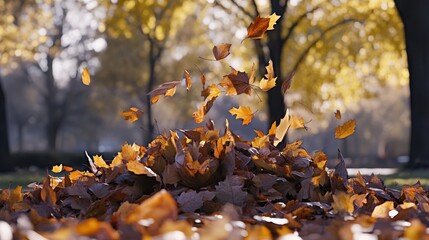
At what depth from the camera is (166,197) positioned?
2.15m

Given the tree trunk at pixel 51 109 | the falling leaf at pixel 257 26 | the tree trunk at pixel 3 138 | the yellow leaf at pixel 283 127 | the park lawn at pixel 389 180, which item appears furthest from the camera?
the tree trunk at pixel 51 109

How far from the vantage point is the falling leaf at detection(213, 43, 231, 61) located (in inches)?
140

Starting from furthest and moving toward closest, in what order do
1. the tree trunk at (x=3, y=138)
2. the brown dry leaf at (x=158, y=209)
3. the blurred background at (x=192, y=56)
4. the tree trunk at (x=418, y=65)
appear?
the blurred background at (x=192, y=56) < the tree trunk at (x=3, y=138) < the tree trunk at (x=418, y=65) < the brown dry leaf at (x=158, y=209)

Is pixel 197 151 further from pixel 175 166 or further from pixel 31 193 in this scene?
pixel 31 193

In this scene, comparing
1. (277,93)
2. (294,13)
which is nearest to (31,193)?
(277,93)

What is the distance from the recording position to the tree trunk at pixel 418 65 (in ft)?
50.1

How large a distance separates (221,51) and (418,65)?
12614mm

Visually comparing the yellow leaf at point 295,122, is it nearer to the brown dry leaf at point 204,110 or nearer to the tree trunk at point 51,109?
the brown dry leaf at point 204,110

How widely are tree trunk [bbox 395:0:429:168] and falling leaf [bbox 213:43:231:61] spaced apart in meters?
12.3

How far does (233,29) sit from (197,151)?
23568mm

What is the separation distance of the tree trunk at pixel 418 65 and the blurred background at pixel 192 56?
9.73ft

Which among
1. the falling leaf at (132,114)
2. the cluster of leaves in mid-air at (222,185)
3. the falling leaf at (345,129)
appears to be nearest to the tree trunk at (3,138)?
the cluster of leaves in mid-air at (222,185)

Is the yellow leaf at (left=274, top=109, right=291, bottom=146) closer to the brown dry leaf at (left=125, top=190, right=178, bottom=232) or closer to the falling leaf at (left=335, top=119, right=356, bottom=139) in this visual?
the falling leaf at (left=335, top=119, right=356, bottom=139)

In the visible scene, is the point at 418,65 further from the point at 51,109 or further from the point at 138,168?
the point at 51,109
